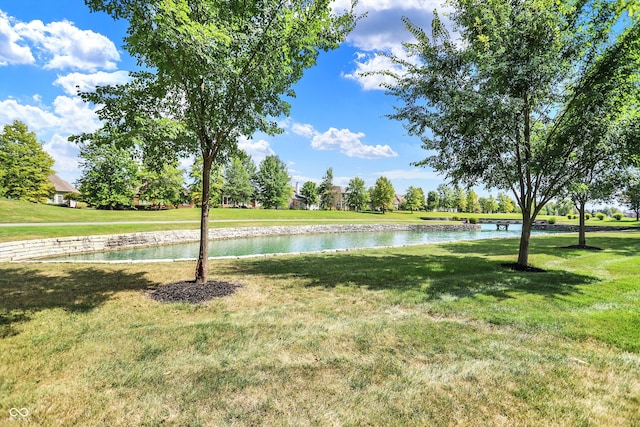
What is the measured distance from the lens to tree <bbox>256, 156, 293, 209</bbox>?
2427 inches

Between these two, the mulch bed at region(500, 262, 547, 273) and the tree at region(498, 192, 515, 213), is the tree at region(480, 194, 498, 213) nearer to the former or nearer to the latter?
the tree at region(498, 192, 515, 213)

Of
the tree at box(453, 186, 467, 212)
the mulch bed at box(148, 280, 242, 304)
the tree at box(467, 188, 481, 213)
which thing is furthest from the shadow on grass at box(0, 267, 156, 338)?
the tree at box(467, 188, 481, 213)

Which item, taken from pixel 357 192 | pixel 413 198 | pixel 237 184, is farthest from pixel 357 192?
pixel 237 184

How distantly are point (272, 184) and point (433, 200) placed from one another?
186 ft

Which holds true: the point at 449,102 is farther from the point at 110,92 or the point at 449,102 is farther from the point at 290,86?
the point at 110,92

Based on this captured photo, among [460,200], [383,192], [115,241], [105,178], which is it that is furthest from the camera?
[460,200]

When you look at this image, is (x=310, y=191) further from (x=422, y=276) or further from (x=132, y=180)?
(x=422, y=276)

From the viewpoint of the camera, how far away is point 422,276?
845cm

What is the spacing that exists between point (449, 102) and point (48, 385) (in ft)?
33.4

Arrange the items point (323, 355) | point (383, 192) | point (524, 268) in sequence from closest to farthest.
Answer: point (323, 355) → point (524, 268) → point (383, 192)

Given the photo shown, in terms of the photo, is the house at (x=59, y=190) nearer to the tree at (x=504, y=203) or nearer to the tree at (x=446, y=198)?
the tree at (x=446, y=198)

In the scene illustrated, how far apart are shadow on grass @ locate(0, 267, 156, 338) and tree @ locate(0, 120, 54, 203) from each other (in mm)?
36115

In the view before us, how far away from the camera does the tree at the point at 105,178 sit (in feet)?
122

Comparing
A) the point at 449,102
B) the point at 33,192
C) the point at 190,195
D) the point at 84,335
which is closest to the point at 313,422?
the point at 84,335
